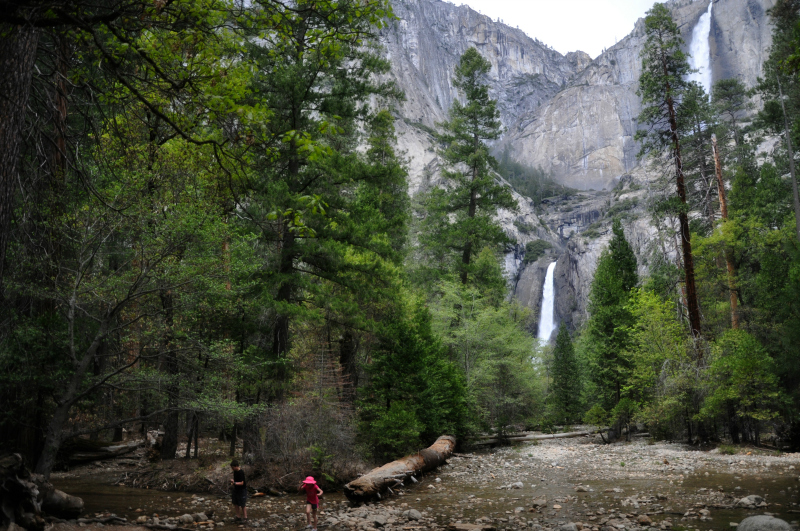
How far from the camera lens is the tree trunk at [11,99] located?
11.4ft

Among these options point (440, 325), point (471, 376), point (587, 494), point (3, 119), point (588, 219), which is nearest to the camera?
point (3, 119)

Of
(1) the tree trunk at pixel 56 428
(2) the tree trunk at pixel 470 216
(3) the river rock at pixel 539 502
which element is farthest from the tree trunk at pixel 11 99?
(2) the tree trunk at pixel 470 216

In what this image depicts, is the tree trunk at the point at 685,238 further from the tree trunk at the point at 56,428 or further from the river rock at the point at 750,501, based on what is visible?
the tree trunk at the point at 56,428

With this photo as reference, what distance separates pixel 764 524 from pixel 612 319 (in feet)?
68.5

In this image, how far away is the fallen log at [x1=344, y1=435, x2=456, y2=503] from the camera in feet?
32.7

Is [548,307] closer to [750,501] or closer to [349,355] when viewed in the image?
[349,355]

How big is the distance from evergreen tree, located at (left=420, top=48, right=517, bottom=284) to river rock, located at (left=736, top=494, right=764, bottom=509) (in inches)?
664

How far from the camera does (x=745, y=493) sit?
901 cm

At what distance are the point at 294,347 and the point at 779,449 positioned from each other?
16337 mm

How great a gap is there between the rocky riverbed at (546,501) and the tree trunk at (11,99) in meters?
6.23

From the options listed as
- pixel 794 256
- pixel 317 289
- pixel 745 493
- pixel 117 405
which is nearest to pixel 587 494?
pixel 745 493

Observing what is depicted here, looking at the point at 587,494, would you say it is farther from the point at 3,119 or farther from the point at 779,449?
the point at 3,119

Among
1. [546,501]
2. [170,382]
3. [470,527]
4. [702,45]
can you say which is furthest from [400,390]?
[702,45]

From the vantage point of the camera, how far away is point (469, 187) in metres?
25.3
